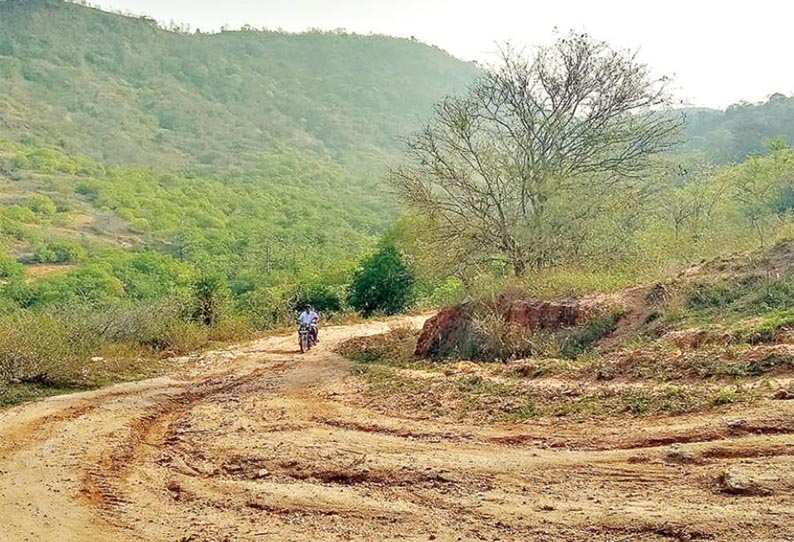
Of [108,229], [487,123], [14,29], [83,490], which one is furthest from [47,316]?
[14,29]

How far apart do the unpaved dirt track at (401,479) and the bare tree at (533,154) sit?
10082 millimetres

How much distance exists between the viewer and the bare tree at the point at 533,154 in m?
18.7

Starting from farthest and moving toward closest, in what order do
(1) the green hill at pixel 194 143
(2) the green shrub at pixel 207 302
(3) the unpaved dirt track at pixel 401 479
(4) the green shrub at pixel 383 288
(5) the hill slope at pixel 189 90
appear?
(5) the hill slope at pixel 189 90 → (1) the green hill at pixel 194 143 → (4) the green shrub at pixel 383 288 → (2) the green shrub at pixel 207 302 → (3) the unpaved dirt track at pixel 401 479

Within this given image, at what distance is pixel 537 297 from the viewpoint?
14055 mm

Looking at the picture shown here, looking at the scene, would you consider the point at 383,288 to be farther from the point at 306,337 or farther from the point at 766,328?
the point at 766,328

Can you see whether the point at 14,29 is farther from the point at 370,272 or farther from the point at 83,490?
the point at 83,490

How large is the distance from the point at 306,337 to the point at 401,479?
41.9 ft

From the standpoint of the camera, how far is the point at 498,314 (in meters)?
14.3

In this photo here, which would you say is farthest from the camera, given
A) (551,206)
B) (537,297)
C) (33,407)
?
(551,206)

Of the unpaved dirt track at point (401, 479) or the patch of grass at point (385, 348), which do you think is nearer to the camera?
the unpaved dirt track at point (401, 479)

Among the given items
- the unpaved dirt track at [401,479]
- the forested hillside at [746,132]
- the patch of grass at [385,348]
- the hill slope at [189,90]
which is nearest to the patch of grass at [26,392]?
the unpaved dirt track at [401,479]

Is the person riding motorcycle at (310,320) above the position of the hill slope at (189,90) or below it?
below

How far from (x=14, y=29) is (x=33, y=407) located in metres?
121

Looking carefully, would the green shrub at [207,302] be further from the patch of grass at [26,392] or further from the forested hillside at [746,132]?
Result: the forested hillside at [746,132]
